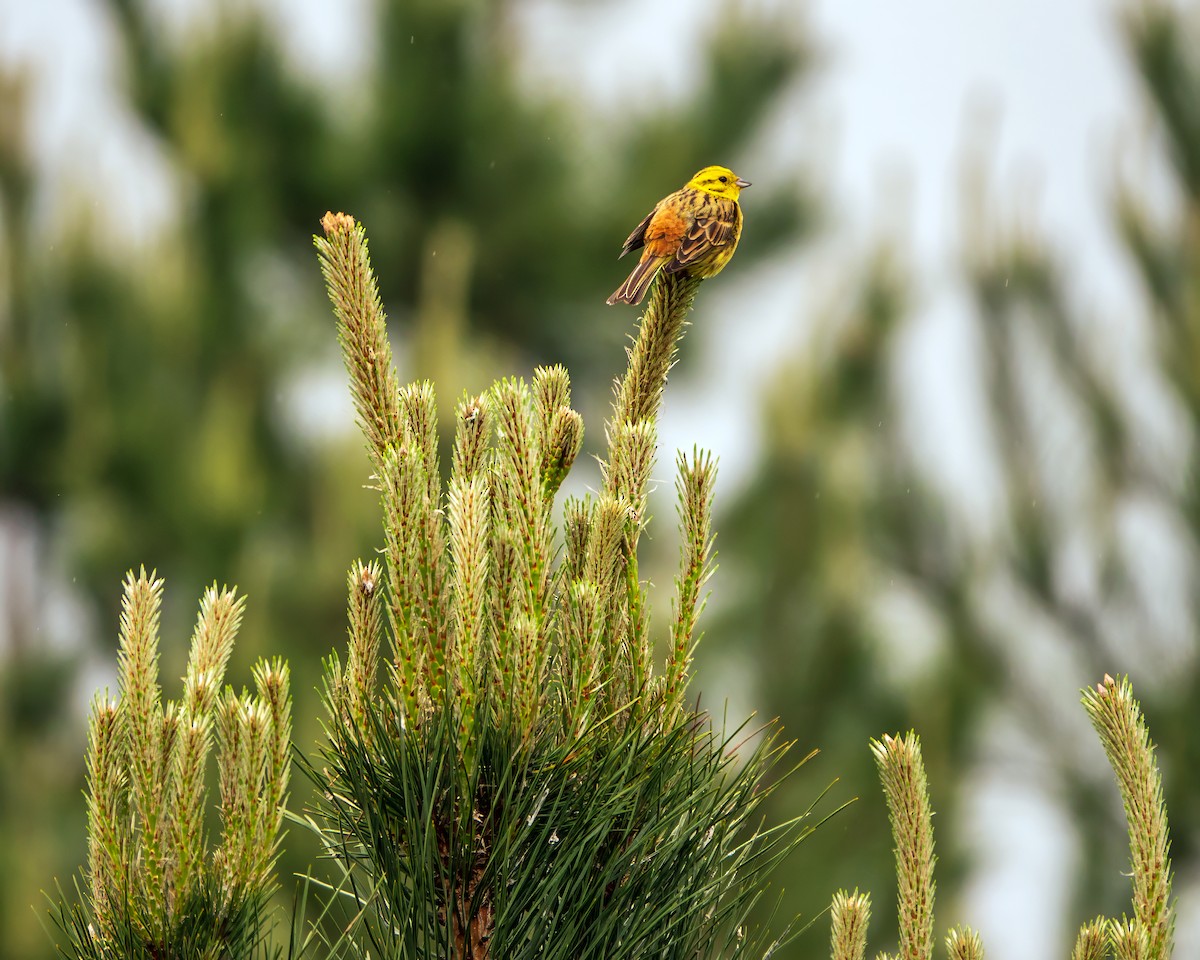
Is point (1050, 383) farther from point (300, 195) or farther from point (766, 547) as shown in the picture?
point (300, 195)

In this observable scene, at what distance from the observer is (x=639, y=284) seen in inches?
95.7

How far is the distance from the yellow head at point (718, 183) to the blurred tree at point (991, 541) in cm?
540

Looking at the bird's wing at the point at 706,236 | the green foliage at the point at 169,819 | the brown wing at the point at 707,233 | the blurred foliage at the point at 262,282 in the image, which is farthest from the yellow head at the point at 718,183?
the blurred foliage at the point at 262,282

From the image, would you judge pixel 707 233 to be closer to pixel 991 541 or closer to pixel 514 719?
pixel 514 719

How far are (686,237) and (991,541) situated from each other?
7.82 meters

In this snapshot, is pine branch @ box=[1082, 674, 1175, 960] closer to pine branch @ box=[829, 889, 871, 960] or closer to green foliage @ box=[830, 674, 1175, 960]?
green foliage @ box=[830, 674, 1175, 960]

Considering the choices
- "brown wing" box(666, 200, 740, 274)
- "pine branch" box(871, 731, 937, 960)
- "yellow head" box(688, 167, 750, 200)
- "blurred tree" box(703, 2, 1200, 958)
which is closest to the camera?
"pine branch" box(871, 731, 937, 960)

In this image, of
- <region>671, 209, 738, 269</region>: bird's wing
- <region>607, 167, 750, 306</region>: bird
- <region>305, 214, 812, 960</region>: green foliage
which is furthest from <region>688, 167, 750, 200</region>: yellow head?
<region>305, 214, 812, 960</region>: green foliage

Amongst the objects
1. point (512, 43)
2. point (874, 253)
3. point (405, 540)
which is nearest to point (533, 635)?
point (405, 540)

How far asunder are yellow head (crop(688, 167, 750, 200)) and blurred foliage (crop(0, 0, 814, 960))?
5.12m

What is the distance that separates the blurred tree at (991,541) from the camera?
27.4 feet

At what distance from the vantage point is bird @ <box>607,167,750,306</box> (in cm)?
221

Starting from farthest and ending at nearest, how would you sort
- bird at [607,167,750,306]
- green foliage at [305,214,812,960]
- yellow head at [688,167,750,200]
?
yellow head at [688,167,750,200] → bird at [607,167,750,306] → green foliage at [305,214,812,960]

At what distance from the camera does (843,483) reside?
859 centimetres
